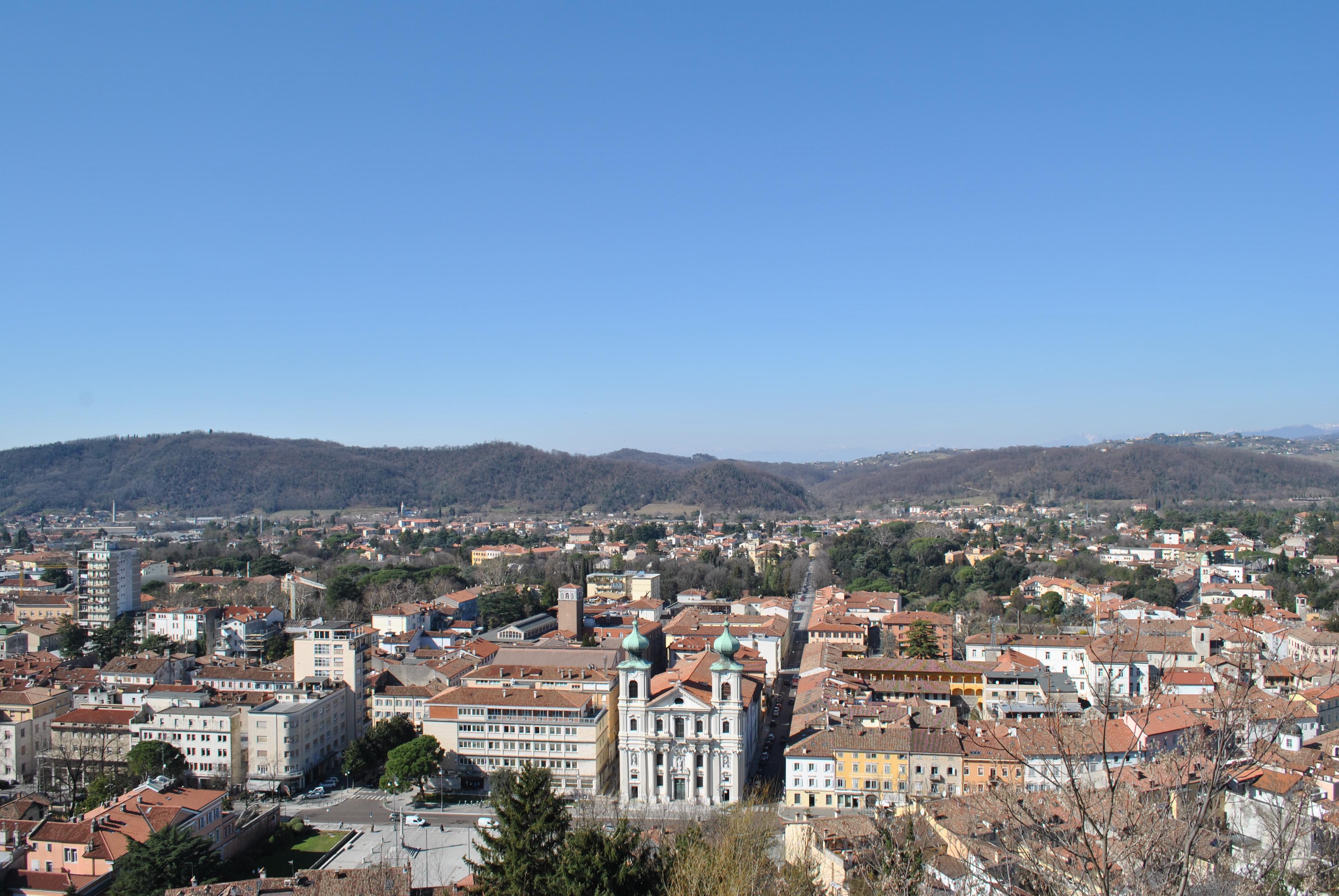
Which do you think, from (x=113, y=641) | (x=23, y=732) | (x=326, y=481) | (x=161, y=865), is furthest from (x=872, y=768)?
(x=326, y=481)

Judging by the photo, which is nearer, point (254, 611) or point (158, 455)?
point (254, 611)

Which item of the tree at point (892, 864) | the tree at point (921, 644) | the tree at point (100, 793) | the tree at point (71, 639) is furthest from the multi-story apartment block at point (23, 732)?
the tree at point (921, 644)

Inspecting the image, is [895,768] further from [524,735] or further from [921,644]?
[921,644]

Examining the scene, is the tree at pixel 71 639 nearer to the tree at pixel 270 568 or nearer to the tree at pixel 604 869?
the tree at pixel 270 568

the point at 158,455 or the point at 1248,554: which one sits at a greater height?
the point at 158,455

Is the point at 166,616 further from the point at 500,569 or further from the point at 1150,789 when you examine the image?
the point at 1150,789

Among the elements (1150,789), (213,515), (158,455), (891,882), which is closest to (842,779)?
(891,882)

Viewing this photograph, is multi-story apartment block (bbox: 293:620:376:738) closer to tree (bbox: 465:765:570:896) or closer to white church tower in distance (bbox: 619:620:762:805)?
white church tower in distance (bbox: 619:620:762:805)

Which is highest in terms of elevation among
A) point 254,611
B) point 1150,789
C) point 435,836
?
point 1150,789
